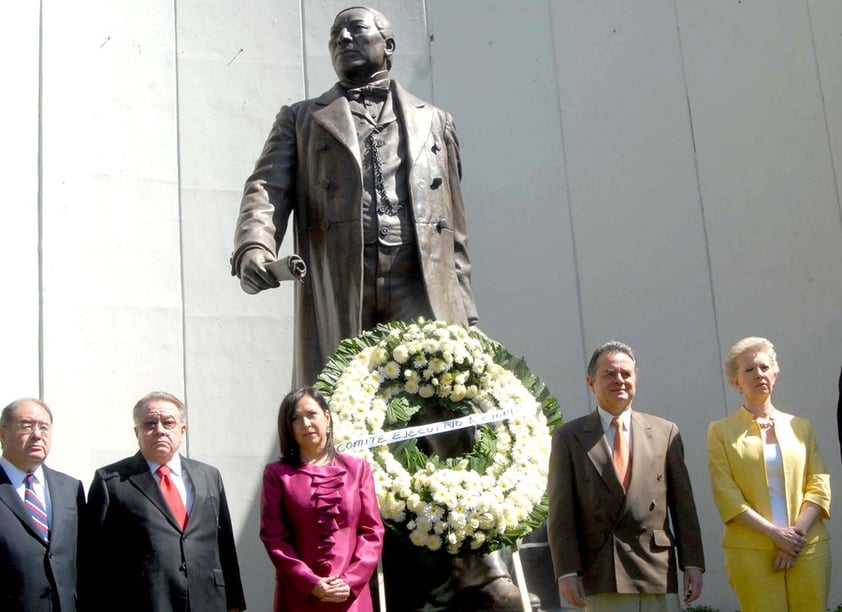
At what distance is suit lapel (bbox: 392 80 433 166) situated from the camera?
208 inches

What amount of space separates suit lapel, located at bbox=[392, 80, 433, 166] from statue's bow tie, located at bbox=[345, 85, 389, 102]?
6 centimetres

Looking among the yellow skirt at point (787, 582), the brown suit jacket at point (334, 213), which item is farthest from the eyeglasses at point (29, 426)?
the yellow skirt at point (787, 582)

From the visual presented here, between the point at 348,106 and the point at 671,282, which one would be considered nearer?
the point at 348,106

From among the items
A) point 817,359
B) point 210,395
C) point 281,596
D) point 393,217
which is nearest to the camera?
point 281,596

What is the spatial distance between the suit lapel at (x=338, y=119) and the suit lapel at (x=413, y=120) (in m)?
0.22

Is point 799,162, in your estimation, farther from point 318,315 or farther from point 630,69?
point 318,315

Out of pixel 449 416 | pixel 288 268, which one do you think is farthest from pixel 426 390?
pixel 288 268

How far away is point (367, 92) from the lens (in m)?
5.41

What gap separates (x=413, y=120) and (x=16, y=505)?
2.31 m

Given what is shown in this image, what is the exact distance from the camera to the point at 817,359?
6.96m

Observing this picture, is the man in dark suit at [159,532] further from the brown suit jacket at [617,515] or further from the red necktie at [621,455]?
the red necktie at [621,455]

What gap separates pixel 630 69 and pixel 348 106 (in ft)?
9.84

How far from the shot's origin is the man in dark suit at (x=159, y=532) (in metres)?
4.00

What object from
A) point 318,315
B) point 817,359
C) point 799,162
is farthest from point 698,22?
point 318,315
